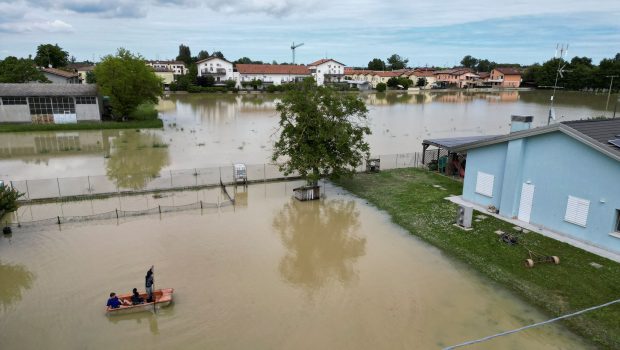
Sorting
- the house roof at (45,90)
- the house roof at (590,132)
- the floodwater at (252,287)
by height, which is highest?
the house roof at (45,90)

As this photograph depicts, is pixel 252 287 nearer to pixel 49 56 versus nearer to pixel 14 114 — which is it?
pixel 14 114

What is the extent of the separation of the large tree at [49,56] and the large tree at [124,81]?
73185mm

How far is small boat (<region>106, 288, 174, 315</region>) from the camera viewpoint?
40.9 feet

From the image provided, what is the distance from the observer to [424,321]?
12234mm

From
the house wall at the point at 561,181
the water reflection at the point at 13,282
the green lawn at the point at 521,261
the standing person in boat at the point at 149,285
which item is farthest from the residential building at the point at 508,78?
the water reflection at the point at 13,282

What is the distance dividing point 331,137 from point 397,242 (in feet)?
24.2

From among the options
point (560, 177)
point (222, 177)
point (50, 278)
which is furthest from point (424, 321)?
point (222, 177)

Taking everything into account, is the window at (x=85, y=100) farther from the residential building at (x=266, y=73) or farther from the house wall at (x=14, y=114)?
the residential building at (x=266, y=73)

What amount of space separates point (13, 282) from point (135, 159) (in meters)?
19.1

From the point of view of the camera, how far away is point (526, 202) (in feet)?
61.3

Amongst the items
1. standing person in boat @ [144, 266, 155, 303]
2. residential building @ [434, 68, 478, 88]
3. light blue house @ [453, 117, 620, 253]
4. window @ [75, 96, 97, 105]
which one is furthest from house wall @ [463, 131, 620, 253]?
residential building @ [434, 68, 478, 88]

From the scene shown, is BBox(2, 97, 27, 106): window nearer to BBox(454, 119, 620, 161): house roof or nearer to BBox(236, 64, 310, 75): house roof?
BBox(454, 119, 620, 161): house roof

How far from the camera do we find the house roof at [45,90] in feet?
151

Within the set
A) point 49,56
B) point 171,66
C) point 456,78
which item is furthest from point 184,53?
point 456,78
